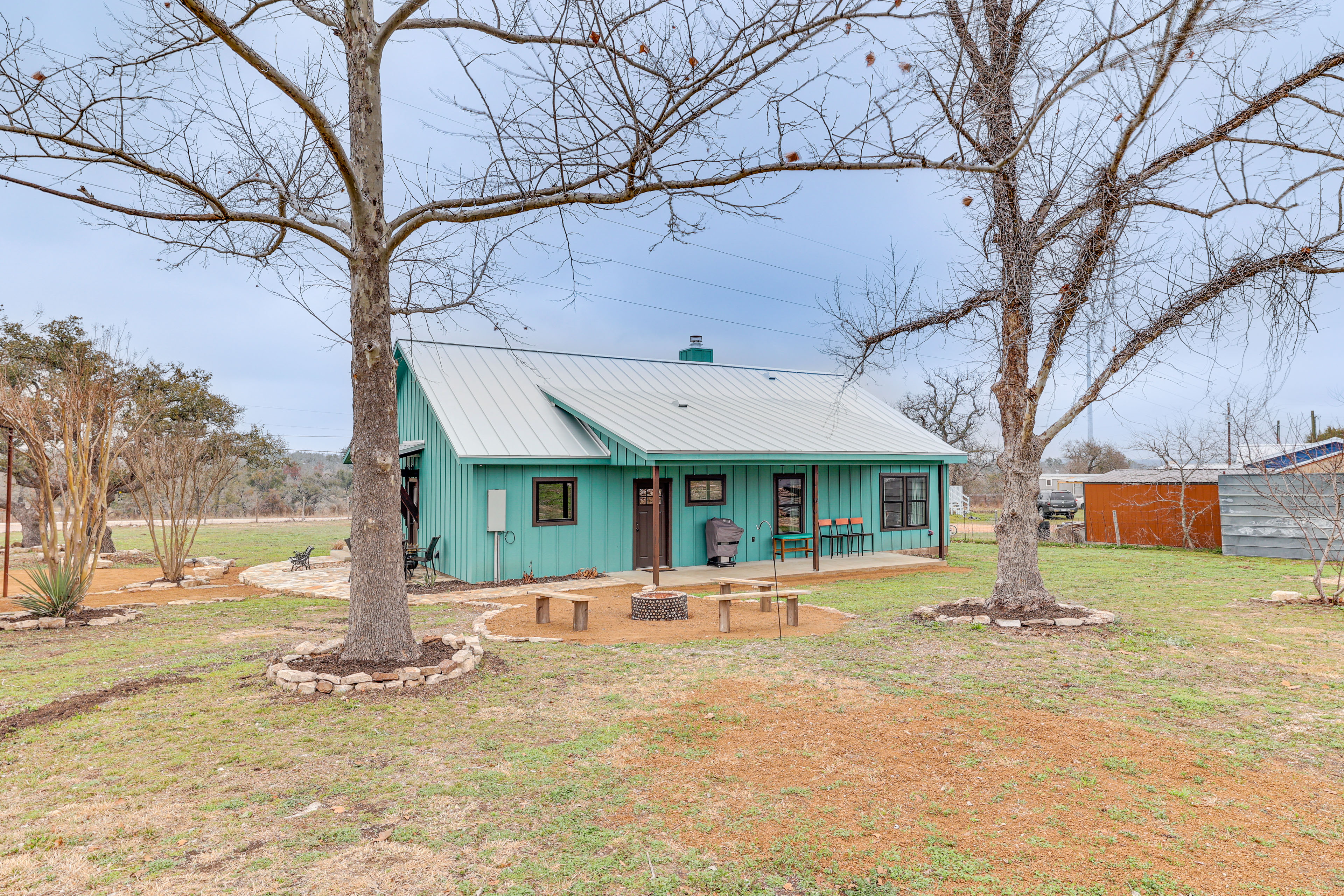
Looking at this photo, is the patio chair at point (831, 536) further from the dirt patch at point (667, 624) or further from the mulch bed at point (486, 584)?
the dirt patch at point (667, 624)

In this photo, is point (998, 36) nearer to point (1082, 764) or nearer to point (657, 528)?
point (1082, 764)

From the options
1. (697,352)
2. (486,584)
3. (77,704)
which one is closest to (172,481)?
(486,584)

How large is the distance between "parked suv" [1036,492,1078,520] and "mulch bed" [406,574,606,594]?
22.5m

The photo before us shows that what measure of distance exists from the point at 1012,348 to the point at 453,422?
9.04 meters

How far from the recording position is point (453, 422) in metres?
12.9

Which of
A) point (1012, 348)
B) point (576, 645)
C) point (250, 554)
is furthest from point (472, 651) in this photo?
point (250, 554)

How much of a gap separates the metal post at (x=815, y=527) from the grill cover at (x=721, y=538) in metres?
1.47

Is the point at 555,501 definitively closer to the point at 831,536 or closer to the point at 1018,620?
the point at 831,536

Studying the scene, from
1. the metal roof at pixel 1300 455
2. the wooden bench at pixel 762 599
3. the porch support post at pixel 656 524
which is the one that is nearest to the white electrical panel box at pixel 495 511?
the porch support post at pixel 656 524

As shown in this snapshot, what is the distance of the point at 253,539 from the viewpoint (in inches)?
936

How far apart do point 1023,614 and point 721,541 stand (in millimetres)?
6501

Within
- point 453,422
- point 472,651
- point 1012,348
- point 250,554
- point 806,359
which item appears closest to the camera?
point 472,651

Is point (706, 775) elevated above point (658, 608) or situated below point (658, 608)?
below

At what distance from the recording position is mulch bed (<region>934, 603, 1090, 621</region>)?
846 cm
